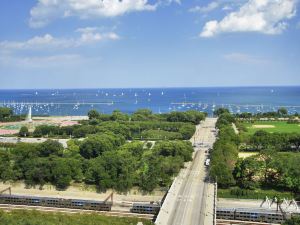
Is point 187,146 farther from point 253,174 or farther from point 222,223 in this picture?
point 222,223

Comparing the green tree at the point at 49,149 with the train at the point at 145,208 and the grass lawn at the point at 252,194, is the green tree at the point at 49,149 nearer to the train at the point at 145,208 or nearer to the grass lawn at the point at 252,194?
the train at the point at 145,208

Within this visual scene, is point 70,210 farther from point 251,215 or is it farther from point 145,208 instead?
point 251,215

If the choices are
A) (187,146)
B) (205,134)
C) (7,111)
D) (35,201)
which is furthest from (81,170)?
(7,111)

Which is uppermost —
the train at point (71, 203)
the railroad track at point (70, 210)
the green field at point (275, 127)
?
the green field at point (275, 127)

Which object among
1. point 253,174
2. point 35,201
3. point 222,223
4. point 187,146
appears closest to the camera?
point 222,223

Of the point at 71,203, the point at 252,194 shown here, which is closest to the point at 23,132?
the point at 71,203

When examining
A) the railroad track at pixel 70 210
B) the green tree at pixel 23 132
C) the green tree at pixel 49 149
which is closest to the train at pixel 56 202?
the railroad track at pixel 70 210
